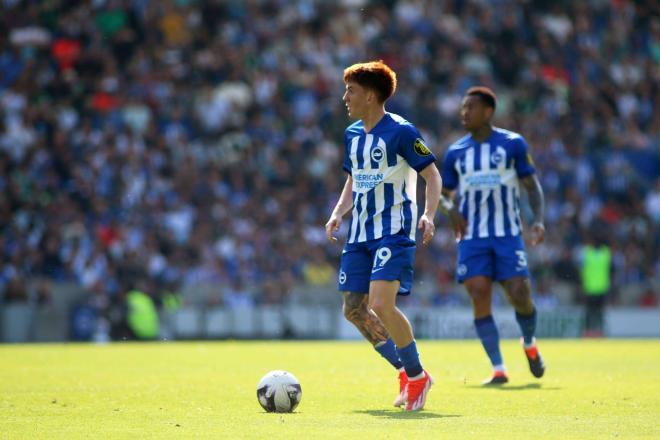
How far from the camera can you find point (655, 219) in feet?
88.0

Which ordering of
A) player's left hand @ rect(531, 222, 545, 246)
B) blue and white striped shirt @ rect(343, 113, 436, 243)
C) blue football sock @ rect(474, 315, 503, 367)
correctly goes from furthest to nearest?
blue football sock @ rect(474, 315, 503, 367) → player's left hand @ rect(531, 222, 545, 246) → blue and white striped shirt @ rect(343, 113, 436, 243)

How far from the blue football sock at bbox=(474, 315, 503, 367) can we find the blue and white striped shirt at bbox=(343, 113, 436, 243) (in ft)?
10.2

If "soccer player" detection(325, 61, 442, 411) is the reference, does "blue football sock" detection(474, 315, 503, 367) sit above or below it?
below

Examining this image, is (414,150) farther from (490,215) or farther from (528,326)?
(528,326)

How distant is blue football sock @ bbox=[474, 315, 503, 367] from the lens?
39.2 ft

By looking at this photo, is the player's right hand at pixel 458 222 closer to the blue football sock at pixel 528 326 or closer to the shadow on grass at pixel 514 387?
the blue football sock at pixel 528 326

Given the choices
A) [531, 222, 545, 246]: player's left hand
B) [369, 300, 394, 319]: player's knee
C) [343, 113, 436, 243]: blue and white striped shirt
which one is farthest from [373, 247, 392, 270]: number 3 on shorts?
[531, 222, 545, 246]: player's left hand

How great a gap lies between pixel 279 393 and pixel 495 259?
12.5 ft

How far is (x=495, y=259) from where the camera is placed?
12062 millimetres

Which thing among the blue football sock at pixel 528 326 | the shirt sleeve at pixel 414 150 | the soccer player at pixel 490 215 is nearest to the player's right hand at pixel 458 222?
the soccer player at pixel 490 215

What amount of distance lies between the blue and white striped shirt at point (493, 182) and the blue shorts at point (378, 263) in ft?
9.70

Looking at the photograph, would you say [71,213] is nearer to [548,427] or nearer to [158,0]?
[158,0]

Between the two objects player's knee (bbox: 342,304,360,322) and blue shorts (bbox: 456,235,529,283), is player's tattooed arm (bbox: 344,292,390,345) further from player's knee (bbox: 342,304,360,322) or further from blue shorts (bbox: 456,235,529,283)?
blue shorts (bbox: 456,235,529,283)

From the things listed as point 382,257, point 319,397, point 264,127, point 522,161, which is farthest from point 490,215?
point 264,127
